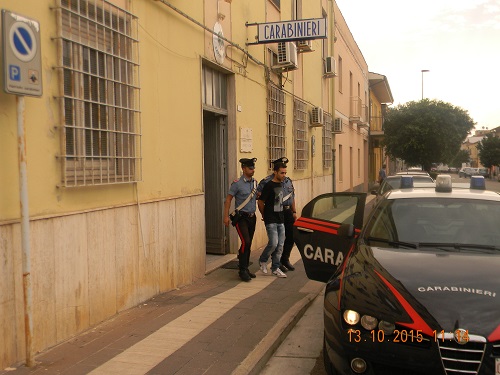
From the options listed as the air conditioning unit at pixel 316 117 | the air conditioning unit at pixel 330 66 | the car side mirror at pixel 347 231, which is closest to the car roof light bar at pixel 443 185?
the car side mirror at pixel 347 231

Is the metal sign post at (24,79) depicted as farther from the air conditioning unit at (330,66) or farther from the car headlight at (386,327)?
the air conditioning unit at (330,66)

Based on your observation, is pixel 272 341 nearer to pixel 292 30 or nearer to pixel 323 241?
pixel 323 241

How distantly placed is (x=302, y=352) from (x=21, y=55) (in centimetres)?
340

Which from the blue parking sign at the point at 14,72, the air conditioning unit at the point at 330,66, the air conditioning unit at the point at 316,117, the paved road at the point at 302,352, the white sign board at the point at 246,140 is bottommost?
the paved road at the point at 302,352

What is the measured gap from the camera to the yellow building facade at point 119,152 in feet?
13.6

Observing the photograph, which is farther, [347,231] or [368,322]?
[347,231]

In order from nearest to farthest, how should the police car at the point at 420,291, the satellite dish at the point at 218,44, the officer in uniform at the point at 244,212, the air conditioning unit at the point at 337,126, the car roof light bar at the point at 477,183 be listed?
the police car at the point at 420,291, the car roof light bar at the point at 477,183, the officer in uniform at the point at 244,212, the satellite dish at the point at 218,44, the air conditioning unit at the point at 337,126

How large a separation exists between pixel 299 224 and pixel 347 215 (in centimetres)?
195

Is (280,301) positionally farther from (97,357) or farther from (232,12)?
(232,12)

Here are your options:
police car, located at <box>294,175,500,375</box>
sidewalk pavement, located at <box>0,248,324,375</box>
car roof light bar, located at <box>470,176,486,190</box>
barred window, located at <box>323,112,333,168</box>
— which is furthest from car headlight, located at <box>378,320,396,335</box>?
barred window, located at <box>323,112,333,168</box>

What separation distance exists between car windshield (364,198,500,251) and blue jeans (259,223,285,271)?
2.58 meters

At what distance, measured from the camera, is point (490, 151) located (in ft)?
223

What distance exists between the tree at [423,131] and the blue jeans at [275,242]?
28.4m

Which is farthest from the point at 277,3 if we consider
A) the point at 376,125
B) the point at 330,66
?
the point at 376,125
